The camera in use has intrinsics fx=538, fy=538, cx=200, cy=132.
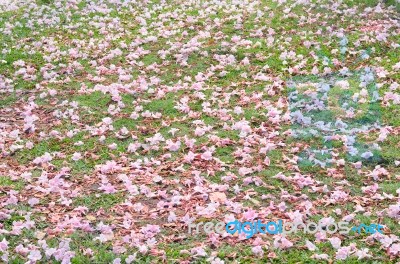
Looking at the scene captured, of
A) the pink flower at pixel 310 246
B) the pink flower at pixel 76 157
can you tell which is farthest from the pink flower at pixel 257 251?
the pink flower at pixel 76 157

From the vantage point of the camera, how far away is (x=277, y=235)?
491cm

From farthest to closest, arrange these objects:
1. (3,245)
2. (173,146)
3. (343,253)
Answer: (173,146) → (3,245) → (343,253)

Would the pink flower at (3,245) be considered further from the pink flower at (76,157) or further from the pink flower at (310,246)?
Result: the pink flower at (310,246)

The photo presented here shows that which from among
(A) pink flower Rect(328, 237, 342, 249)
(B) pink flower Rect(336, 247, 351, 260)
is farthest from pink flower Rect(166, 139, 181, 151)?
(B) pink flower Rect(336, 247, 351, 260)

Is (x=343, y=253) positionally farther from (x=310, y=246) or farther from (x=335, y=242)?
(x=310, y=246)

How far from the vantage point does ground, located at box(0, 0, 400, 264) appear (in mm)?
4953

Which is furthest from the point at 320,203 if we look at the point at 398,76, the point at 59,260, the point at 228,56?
the point at 228,56

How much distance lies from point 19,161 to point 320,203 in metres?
3.56

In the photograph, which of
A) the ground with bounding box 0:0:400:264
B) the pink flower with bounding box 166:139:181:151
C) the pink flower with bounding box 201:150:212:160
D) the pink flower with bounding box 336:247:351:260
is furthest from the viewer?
the pink flower with bounding box 166:139:181:151

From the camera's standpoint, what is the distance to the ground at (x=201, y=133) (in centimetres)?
495

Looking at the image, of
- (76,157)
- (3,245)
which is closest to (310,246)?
(3,245)

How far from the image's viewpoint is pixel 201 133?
6.77 m

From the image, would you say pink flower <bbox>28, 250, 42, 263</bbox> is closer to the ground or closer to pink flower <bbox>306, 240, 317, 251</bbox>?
the ground

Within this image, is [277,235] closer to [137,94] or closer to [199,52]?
[137,94]
